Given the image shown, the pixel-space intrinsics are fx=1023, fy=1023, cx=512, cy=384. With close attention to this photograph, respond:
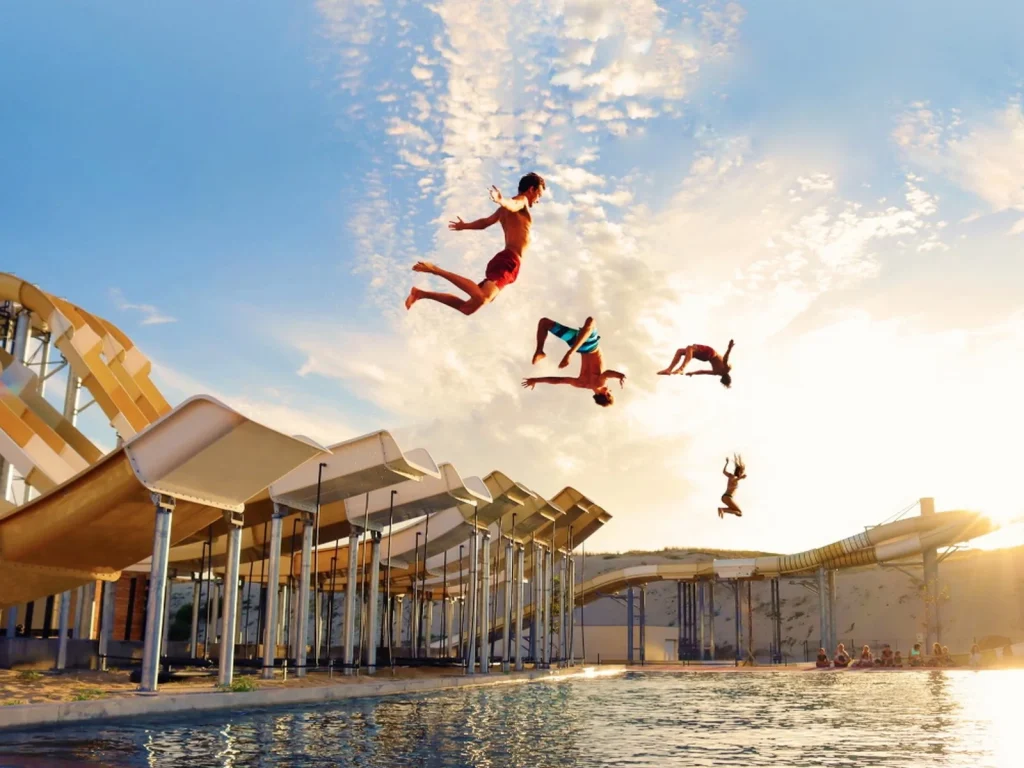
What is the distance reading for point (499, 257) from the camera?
11.6 m

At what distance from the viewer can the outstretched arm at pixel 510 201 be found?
1048 centimetres

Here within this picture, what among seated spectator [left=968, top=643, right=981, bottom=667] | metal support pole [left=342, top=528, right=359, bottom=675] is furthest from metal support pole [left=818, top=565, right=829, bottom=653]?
metal support pole [left=342, top=528, right=359, bottom=675]

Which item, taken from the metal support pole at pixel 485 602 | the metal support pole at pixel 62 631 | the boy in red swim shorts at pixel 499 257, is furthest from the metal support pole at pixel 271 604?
the boy in red swim shorts at pixel 499 257

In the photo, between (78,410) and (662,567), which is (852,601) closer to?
(662,567)

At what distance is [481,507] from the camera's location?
30562 millimetres

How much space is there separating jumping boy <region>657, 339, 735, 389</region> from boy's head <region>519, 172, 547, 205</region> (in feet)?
11.9

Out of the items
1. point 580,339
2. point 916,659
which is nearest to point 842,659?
point 916,659

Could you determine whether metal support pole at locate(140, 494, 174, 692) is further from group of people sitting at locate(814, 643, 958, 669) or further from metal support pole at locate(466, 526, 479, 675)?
group of people sitting at locate(814, 643, 958, 669)

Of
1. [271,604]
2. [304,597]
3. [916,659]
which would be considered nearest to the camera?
[271,604]

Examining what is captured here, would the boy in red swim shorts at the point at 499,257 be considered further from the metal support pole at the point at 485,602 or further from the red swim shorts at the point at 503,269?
the metal support pole at the point at 485,602

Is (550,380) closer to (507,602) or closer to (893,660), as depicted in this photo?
(507,602)

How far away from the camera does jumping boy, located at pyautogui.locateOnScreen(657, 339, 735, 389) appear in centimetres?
1464

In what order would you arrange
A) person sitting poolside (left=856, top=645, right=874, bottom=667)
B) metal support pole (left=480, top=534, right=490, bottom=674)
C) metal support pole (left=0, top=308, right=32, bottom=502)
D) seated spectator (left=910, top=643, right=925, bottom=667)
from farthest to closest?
person sitting poolside (left=856, top=645, right=874, bottom=667)
seated spectator (left=910, top=643, right=925, bottom=667)
metal support pole (left=480, top=534, right=490, bottom=674)
metal support pole (left=0, top=308, right=32, bottom=502)

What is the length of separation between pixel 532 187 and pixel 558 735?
6701mm
